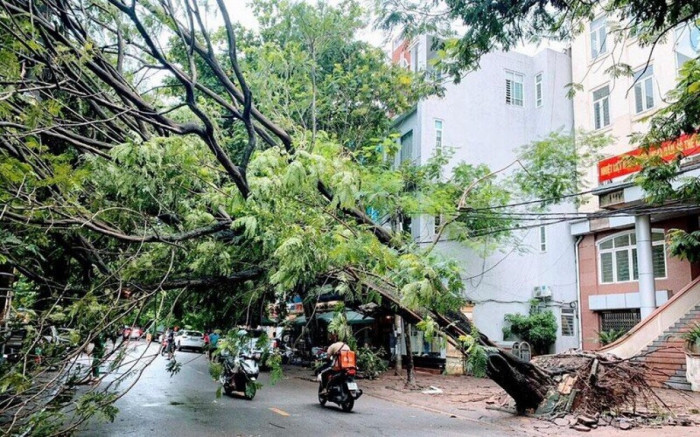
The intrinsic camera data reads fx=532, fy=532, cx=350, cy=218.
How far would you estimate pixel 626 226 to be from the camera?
1986cm

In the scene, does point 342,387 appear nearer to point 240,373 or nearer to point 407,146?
point 240,373

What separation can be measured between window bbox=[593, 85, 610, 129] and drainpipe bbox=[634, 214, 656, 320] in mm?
5676

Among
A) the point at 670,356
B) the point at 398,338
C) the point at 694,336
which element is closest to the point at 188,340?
the point at 398,338

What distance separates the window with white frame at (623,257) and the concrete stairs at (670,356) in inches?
129

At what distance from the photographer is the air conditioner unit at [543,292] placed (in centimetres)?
2164

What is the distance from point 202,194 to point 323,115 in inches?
354

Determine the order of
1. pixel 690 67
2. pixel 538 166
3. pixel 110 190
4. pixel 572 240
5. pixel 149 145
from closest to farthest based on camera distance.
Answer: pixel 149 145 → pixel 110 190 → pixel 690 67 → pixel 538 166 → pixel 572 240

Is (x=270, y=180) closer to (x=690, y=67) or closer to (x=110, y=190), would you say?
(x=110, y=190)

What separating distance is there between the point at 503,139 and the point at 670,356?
10.9m

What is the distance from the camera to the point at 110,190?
6.99m

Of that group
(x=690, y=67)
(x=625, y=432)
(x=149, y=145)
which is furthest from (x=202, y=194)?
(x=625, y=432)

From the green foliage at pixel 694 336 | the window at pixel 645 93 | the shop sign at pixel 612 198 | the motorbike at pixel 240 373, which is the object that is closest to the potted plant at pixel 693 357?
the green foliage at pixel 694 336

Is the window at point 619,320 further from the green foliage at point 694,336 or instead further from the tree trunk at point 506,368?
the tree trunk at point 506,368

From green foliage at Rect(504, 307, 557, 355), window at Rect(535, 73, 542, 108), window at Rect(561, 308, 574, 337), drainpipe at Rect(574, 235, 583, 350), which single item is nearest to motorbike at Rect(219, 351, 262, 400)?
green foliage at Rect(504, 307, 557, 355)
